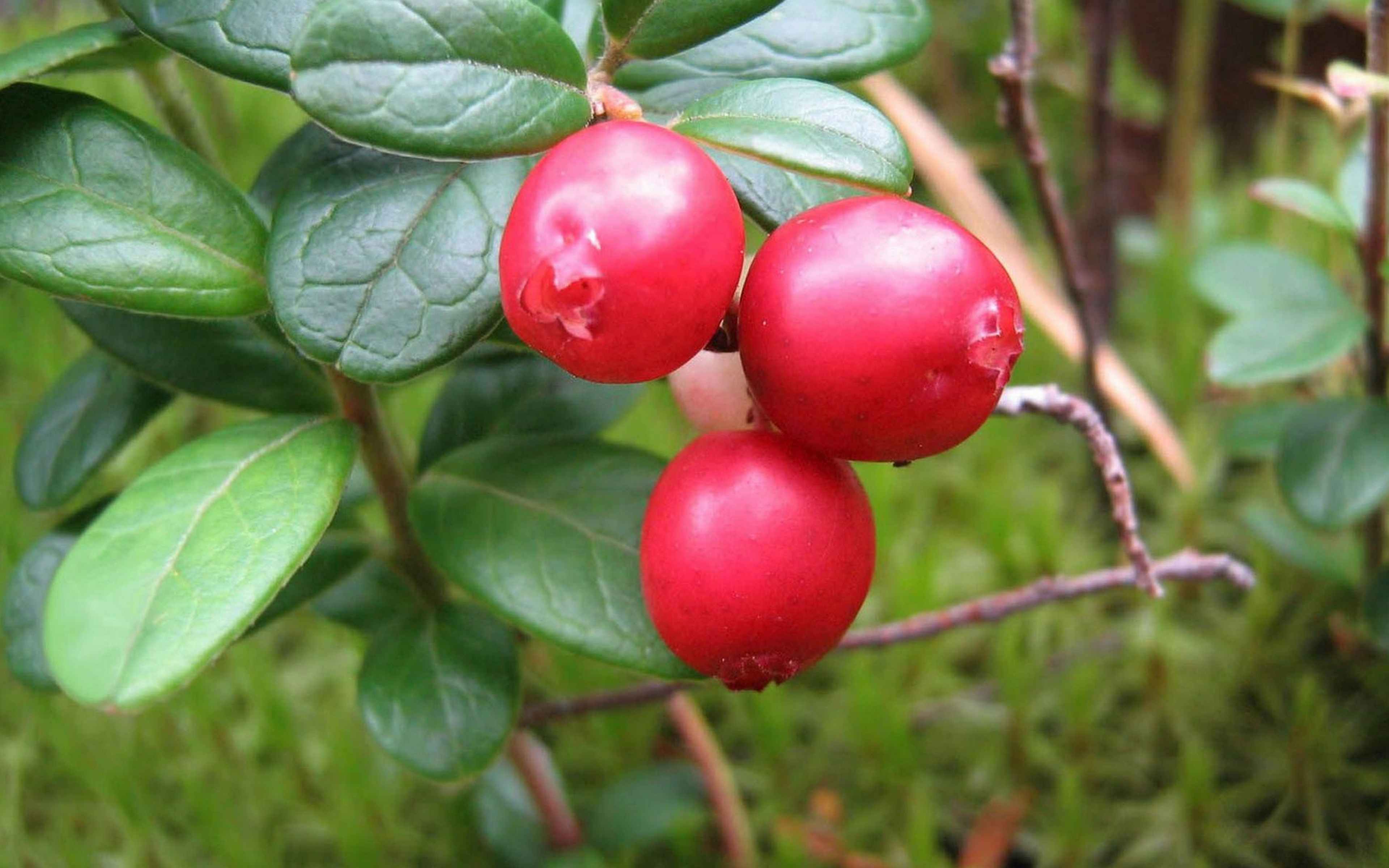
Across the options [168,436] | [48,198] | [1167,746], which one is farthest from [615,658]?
[168,436]

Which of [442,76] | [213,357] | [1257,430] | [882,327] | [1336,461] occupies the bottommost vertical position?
[1257,430]

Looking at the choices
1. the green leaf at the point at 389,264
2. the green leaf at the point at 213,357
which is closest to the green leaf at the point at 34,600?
the green leaf at the point at 213,357

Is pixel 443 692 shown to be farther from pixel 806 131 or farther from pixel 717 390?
pixel 806 131

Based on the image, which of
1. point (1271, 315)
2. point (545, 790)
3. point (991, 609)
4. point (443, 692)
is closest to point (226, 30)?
point (443, 692)

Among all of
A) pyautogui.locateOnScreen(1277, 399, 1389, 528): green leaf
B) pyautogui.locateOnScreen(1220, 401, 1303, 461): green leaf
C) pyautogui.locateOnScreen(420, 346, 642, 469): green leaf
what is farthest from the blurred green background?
pyautogui.locateOnScreen(420, 346, 642, 469): green leaf

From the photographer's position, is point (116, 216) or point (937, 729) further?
point (937, 729)

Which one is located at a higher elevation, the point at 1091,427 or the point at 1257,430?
the point at 1091,427
